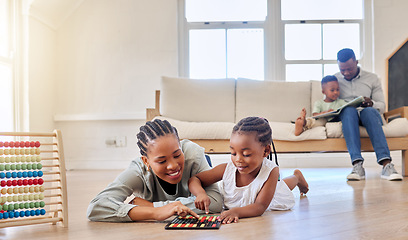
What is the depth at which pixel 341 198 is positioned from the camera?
2.06 m

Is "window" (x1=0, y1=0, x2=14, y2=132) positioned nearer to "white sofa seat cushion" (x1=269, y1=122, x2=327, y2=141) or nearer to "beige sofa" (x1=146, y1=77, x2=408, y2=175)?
"beige sofa" (x1=146, y1=77, x2=408, y2=175)

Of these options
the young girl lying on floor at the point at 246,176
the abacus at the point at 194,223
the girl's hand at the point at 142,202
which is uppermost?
the young girl lying on floor at the point at 246,176

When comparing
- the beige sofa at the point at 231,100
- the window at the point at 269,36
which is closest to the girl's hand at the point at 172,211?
the beige sofa at the point at 231,100

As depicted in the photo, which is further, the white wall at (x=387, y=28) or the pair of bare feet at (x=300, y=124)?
the white wall at (x=387, y=28)

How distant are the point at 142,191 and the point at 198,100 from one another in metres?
2.25

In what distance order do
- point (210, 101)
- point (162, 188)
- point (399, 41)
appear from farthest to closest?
point (399, 41) < point (210, 101) < point (162, 188)

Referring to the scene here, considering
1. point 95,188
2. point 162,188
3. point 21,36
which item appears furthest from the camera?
point 21,36

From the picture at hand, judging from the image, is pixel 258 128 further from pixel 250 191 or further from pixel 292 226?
pixel 292 226

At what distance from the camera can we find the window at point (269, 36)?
15.3 feet

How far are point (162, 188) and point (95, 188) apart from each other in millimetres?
1179

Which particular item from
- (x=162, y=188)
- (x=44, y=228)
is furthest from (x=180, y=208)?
(x=44, y=228)

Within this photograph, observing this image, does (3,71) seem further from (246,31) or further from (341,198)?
(341,198)

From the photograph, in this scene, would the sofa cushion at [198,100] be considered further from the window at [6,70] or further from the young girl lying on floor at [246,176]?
the young girl lying on floor at [246,176]

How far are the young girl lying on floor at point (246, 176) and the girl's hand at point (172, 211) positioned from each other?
11 centimetres
